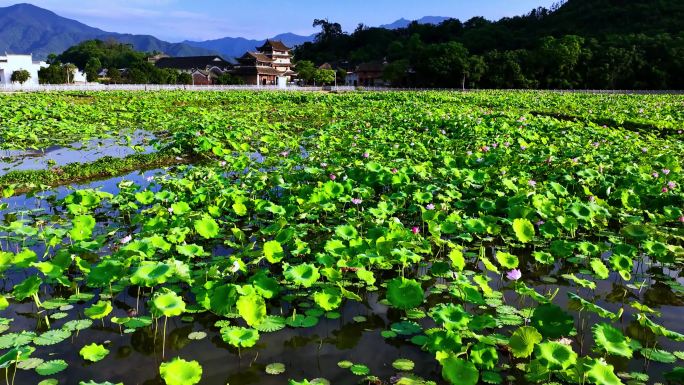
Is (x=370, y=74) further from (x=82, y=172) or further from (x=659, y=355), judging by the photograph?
(x=659, y=355)

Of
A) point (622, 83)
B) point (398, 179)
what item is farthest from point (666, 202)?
point (622, 83)

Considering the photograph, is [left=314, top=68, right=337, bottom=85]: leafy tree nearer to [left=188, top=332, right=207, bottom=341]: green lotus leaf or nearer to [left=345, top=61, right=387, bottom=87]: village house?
[left=345, top=61, right=387, bottom=87]: village house

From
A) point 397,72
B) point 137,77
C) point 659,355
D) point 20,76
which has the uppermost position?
point 397,72

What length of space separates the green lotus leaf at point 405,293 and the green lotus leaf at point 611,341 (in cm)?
90

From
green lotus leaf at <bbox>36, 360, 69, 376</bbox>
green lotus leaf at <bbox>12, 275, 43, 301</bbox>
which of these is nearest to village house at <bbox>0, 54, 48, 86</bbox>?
green lotus leaf at <bbox>12, 275, 43, 301</bbox>

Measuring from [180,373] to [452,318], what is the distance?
139cm

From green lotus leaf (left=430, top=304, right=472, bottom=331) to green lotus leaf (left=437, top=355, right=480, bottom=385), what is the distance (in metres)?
0.35

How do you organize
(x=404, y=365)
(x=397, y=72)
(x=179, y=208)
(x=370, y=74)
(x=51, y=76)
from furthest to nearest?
1. (x=370, y=74)
2. (x=397, y=72)
3. (x=51, y=76)
4. (x=179, y=208)
5. (x=404, y=365)

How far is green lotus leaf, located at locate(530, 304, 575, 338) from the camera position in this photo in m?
2.32

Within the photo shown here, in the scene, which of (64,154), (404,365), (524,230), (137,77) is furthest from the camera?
(137,77)

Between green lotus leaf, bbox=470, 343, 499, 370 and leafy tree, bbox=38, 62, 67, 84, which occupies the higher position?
leafy tree, bbox=38, 62, 67, 84

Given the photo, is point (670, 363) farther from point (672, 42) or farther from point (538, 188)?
point (672, 42)

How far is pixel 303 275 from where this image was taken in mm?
2949

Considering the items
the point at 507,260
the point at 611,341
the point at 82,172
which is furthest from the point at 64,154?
the point at 611,341
